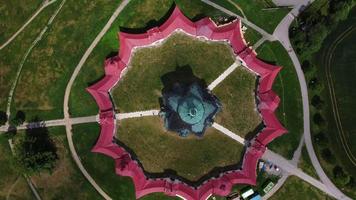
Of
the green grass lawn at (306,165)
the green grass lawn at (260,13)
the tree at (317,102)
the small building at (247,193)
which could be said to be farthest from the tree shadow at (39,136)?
the tree at (317,102)

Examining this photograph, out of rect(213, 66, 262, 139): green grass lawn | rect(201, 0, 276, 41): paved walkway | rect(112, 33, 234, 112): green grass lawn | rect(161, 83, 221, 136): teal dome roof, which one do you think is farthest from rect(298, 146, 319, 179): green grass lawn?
rect(201, 0, 276, 41): paved walkway

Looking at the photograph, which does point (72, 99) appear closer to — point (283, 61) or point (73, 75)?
point (73, 75)

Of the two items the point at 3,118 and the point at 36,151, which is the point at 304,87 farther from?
the point at 3,118

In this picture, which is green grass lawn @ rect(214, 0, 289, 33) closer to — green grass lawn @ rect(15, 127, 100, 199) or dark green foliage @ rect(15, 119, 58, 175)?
green grass lawn @ rect(15, 127, 100, 199)

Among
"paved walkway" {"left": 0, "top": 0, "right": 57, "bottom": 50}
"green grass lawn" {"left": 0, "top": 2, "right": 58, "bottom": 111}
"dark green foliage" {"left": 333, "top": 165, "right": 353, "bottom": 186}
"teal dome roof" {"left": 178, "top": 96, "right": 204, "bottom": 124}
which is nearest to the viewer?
"teal dome roof" {"left": 178, "top": 96, "right": 204, "bottom": 124}

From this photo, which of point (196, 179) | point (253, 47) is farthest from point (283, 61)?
point (196, 179)

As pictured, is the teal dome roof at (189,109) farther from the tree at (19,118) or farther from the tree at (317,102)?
the tree at (19,118)

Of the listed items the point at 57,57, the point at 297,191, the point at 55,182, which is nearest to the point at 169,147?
the point at 55,182
